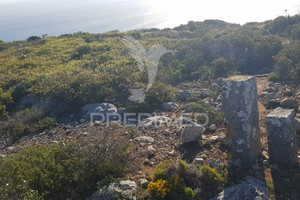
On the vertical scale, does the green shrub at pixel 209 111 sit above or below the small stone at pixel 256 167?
above

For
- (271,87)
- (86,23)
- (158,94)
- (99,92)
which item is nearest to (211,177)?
(158,94)

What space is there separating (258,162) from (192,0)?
76.5 m

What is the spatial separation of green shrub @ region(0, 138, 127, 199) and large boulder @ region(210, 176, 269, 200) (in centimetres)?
213

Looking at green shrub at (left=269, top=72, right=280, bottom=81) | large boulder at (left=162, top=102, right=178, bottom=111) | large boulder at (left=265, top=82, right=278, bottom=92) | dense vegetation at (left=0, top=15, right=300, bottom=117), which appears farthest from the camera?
green shrub at (left=269, top=72, right=280, bottom=81)

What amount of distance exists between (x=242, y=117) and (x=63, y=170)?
12.4 ft

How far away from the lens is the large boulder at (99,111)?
389 inches

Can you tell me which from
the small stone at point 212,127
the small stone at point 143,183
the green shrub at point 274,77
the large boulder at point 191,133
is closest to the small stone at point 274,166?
the large boulder at point 191,133

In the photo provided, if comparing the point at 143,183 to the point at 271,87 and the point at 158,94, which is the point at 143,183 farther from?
the point at 271,87

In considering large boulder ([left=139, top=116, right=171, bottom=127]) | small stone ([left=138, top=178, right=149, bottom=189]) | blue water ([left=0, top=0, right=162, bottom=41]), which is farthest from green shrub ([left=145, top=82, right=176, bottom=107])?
blue water ([left=0, top=0, right=162, bottom=41])

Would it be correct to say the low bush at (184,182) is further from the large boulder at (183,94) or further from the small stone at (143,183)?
the large boulder at (183,94)

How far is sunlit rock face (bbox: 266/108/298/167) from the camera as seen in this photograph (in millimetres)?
5676

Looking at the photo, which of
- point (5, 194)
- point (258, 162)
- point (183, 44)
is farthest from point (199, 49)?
point (5, 194)

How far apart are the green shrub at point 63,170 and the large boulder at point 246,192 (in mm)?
2134

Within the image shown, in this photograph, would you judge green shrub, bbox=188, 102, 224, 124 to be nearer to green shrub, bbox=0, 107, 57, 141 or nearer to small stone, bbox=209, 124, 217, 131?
small stone, bbox=209, 124, 217, 131
